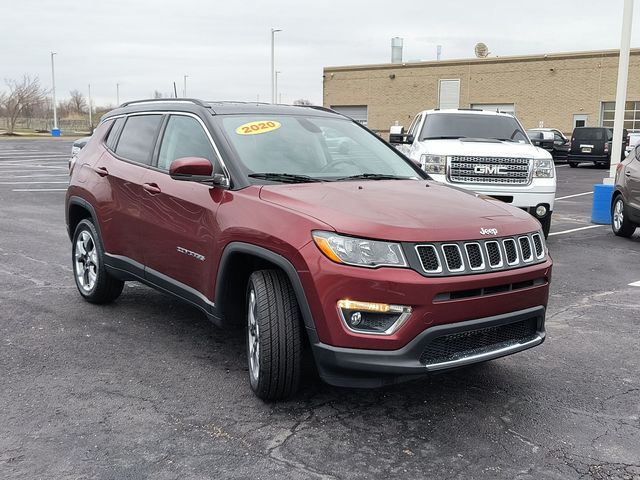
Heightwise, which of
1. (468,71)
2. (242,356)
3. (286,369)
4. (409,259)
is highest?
(468,71)

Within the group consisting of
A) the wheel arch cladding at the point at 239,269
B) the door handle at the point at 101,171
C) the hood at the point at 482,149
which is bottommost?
the wheel arch cladding at the point at 239,269

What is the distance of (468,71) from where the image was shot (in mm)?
46000

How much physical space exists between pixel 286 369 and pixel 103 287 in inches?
110

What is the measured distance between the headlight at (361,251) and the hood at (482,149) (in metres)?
6.05

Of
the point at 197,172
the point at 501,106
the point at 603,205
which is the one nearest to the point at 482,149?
the point at 603,205

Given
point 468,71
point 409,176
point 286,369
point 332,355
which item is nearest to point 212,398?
point 286,369

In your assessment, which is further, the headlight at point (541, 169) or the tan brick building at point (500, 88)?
the tan brick building at point (500, 88)

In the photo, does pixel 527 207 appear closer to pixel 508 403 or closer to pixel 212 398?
pixel 508 403

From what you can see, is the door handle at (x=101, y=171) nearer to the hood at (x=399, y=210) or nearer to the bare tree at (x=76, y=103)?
the hood at (x=399, y=210)

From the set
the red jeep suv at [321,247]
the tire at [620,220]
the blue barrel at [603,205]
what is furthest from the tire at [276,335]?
the blue barrel at [603,205]

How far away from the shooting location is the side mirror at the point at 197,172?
4.31 metres

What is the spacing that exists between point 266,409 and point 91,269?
288cm

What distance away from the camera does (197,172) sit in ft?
14.2

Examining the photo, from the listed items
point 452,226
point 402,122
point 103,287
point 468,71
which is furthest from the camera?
point 402,122
